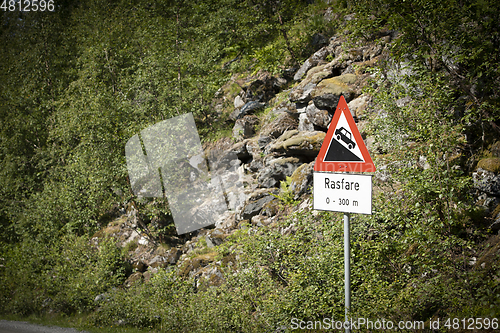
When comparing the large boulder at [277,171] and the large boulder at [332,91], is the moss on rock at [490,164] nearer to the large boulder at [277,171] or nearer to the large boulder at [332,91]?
the large boulder at [332,91]

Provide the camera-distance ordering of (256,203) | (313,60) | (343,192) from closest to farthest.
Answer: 1. (343,192)
2. (256,203)
3. (313,60)

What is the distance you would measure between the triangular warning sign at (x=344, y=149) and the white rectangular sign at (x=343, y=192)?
→ 0.80 ft

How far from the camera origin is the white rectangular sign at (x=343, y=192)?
376 centimetres

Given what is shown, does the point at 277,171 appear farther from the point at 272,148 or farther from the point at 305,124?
the point at 305,124

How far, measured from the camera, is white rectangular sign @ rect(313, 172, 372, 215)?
3.76 metres

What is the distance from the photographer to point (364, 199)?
3768 mm

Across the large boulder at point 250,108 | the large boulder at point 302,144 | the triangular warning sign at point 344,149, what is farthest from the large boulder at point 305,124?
the triangular warning sign at point 344,149

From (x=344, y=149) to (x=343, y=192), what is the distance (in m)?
0.62

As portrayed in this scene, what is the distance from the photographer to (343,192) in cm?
391

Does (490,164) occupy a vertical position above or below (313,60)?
below

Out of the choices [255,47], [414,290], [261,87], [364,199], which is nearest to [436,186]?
[414,290]

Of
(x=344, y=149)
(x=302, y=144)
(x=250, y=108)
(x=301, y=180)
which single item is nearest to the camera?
(x=344, y=149)

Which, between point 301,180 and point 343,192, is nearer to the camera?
point 343,192

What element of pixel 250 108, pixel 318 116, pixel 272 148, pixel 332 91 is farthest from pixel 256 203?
pixel 250 108
